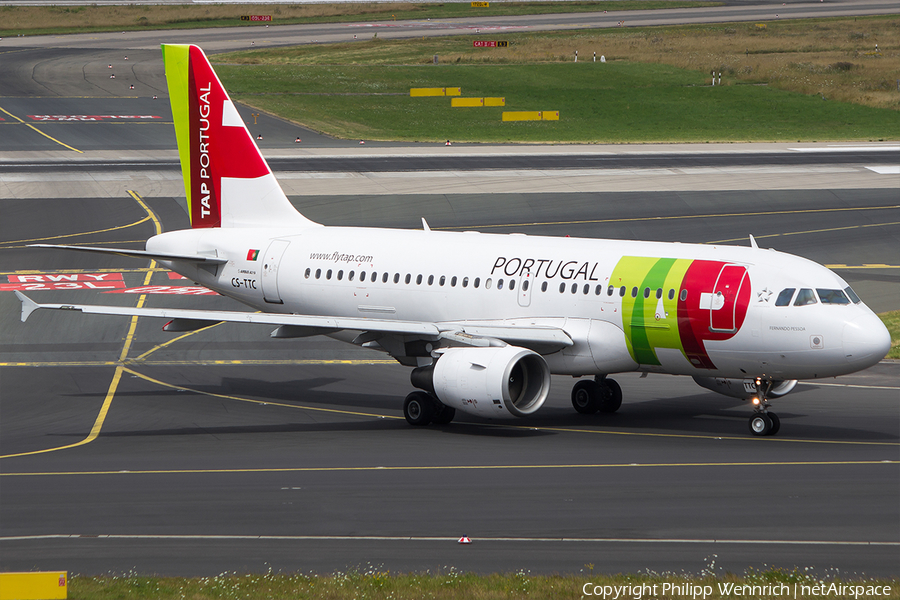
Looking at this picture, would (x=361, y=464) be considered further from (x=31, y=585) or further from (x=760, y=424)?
(x=31, y=585)

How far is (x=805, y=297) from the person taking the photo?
27828 mm

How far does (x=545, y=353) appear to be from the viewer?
100 feet

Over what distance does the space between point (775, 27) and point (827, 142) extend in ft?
257

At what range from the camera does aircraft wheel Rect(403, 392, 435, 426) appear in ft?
101

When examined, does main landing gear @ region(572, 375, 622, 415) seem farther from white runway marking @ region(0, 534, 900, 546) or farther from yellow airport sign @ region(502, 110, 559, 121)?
yellow airport sign @ region(502, 110, 559, 121)

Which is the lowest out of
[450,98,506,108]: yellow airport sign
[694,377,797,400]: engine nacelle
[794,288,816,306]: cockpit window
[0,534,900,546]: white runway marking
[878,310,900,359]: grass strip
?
[0,534,900,546]: white runway marking

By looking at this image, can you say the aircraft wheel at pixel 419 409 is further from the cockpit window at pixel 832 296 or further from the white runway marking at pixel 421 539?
the cockpit window at pixel 832 296

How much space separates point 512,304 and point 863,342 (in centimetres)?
941

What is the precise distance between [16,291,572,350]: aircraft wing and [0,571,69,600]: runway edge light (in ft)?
54.3

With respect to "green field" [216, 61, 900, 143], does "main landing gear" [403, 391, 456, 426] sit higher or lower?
lower

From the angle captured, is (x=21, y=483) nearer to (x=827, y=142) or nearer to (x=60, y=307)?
(x=60, y=307)

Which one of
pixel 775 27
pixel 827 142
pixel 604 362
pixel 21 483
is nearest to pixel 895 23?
pixel 775 27

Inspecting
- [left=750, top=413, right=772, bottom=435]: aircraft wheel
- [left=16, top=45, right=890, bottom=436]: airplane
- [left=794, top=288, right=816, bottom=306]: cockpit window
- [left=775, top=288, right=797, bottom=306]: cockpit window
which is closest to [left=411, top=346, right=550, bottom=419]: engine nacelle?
[left=16, top=45, right=890, bottom=436]: airplane

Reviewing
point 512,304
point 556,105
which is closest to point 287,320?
point 512,304
